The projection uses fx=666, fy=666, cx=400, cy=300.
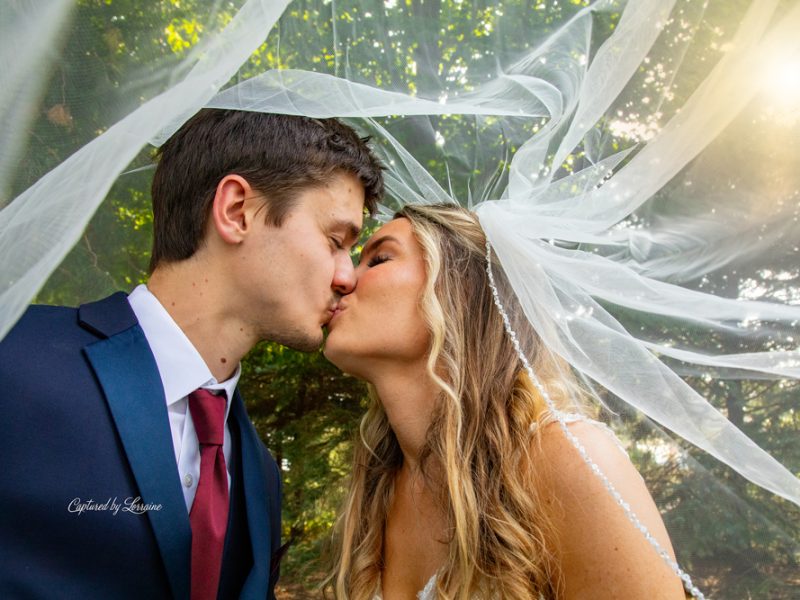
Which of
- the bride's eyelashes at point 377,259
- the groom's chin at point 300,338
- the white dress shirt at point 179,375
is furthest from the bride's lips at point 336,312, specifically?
the white dress shirt at point 179,375

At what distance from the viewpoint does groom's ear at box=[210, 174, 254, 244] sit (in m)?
2.50

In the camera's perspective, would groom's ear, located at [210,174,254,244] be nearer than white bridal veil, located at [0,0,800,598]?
No

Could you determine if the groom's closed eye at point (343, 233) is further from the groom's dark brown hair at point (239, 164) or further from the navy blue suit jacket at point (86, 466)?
the navy blue suit jacket at point (86, 466)

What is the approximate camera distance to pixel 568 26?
1701mm

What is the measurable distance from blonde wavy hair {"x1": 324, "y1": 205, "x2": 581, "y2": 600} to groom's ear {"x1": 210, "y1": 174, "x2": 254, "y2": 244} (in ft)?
2.33

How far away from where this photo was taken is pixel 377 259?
9.50 ft

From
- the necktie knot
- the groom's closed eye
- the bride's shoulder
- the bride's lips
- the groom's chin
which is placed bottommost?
the bride's shoulder

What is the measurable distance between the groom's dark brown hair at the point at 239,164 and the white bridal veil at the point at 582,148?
0.31m

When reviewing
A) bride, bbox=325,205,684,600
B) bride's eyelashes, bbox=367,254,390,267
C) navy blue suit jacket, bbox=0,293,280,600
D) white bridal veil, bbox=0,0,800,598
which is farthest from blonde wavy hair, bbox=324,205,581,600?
navy blue suit jacket, bbox=0,293,280,600

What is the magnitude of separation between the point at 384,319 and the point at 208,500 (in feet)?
3.16

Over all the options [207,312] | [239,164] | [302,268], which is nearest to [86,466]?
[207,312]

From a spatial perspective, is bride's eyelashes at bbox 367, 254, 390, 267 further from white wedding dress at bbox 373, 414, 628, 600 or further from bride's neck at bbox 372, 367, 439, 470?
white wedding dress at bbox 373, 414, 628, 600

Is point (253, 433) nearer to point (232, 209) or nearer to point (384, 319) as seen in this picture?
point (384, 319)

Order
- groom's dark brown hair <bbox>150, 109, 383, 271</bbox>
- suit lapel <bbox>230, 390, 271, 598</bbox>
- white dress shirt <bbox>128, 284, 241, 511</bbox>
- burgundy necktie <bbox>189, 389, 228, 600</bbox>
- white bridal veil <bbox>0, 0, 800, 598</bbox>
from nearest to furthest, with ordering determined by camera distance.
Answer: white bridal veil <bbox>0, 0, 800, 598</bbox>
burgundy necktie <bbox>189, 389, 228, 600</bbox>
white dress shirt <bbox>128, 284, 241, 511</bbox>
suit lapel <bbox>230, 390, 271, 598</bbox>
groom's dark brown hair <bbox>150, 109, 383, 271</bbox>
